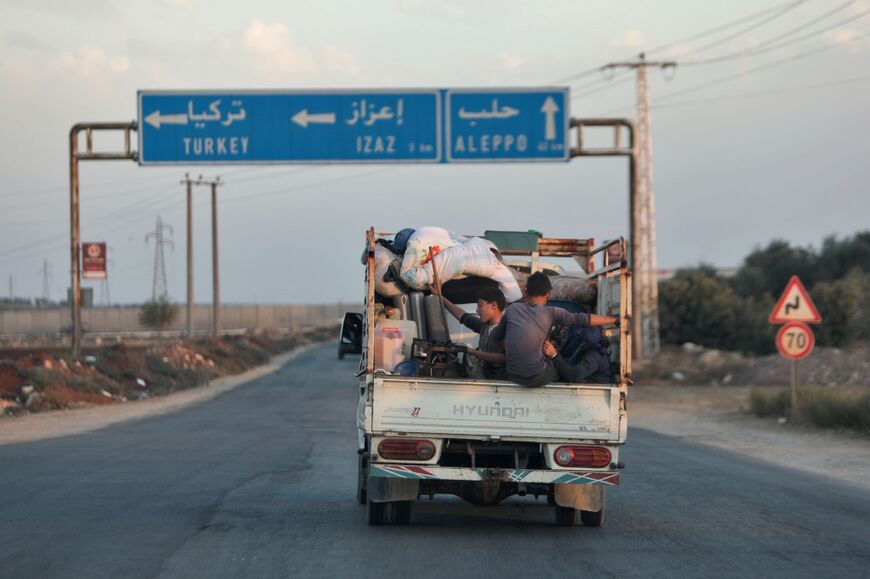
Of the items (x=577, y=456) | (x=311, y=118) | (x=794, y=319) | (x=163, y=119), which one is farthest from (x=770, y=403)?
(x=577, y=456)

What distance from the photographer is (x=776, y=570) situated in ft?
25.8

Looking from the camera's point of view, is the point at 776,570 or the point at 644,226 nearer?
the point at 776,570

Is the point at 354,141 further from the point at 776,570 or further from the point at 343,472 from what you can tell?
the point at 776,570

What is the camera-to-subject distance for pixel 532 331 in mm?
9047

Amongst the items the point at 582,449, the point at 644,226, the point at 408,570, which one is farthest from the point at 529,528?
the point at 644,226

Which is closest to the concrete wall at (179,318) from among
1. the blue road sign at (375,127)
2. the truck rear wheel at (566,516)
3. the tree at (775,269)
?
the tree at (775,269)

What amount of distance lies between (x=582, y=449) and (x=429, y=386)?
134 centimetres

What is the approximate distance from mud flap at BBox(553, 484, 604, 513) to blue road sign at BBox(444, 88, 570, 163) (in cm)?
1745

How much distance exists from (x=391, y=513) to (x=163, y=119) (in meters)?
19.3

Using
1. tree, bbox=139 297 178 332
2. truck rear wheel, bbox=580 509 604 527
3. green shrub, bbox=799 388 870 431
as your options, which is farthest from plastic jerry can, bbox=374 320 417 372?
tree, bbox=139 297 178 332

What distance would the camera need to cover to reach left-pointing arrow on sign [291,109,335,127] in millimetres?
26641

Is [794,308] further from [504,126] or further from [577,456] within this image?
[577,456]

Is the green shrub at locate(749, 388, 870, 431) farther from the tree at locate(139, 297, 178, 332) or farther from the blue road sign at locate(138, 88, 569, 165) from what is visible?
the tree at locate(139, 297, 178, 332)

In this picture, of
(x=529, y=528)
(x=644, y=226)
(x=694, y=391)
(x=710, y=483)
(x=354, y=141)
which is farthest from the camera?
(x=644, y=226)
